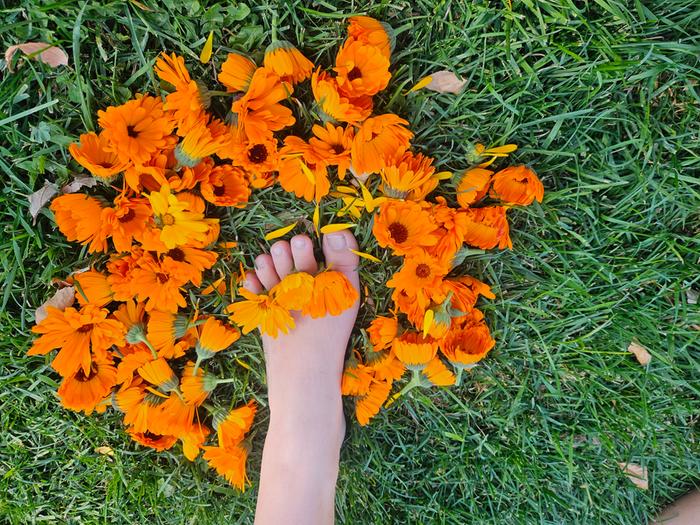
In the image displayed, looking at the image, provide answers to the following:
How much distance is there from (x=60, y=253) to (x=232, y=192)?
49 centimetres

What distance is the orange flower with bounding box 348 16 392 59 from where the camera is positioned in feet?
4.12

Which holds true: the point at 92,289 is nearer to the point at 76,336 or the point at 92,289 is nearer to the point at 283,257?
the point at 76,336

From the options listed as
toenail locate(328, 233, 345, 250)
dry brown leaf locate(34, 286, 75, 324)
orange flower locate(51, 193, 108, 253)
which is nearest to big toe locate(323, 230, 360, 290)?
toenail locate(328, 233, 345, 250)

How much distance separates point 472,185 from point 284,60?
1.70 ft

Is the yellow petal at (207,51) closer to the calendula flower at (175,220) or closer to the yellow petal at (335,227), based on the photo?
the calendula flower at (175,220)

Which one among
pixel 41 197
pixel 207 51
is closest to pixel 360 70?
pixel 207 51

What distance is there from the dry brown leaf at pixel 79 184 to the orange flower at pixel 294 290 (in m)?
0.51

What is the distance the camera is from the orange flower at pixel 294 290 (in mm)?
1343

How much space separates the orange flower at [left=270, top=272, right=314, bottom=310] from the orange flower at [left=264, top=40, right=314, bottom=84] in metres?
0.46

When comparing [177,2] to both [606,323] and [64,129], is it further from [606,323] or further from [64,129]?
[606,323]

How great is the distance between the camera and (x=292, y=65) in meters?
1.28

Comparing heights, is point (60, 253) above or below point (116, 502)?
above

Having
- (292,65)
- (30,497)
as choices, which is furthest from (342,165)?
(30,497)

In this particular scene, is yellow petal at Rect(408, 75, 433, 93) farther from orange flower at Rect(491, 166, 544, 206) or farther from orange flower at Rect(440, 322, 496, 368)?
orange flower at Rect(440, 322, 496, 368)
